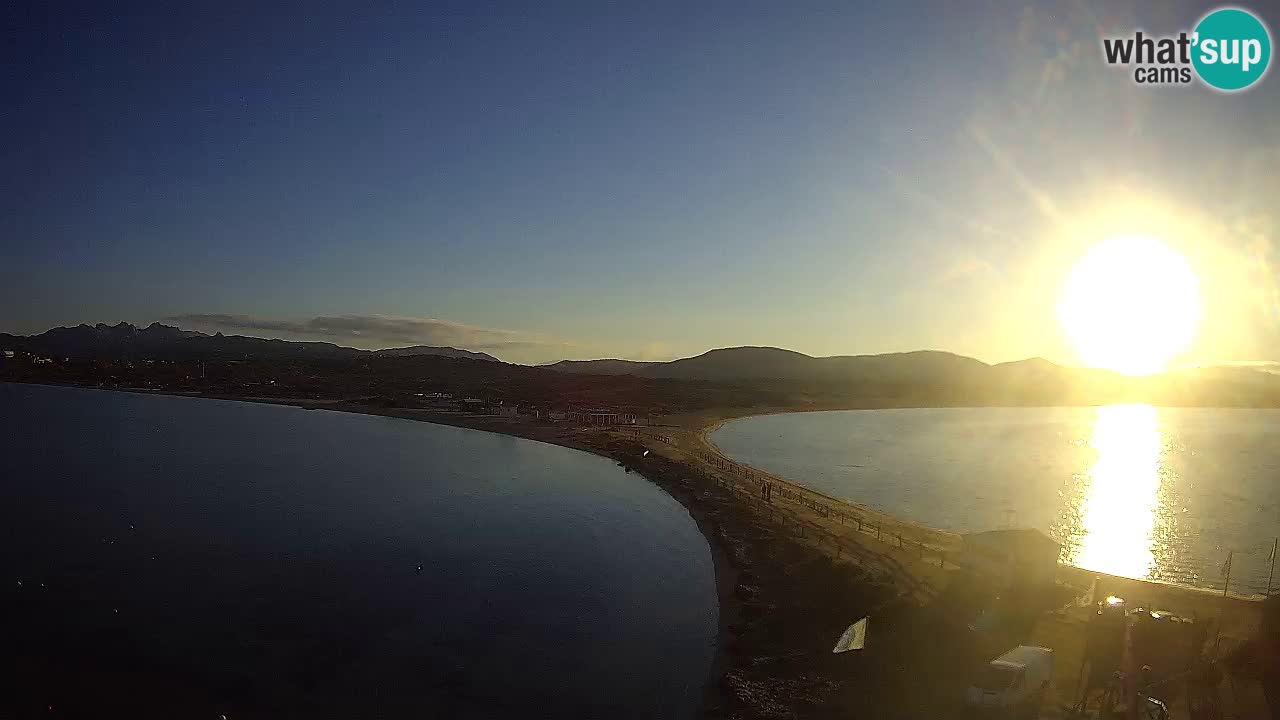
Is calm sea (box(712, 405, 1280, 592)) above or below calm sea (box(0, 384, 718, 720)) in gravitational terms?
above

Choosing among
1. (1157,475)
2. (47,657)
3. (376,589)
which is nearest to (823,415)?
(1157,475)

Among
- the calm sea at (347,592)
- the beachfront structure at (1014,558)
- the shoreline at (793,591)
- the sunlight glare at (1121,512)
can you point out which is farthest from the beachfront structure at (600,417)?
the beachfront structure at (1014,558)

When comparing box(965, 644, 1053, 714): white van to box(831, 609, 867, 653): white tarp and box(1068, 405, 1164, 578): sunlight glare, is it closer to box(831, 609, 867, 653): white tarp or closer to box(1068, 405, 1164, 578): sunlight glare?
box(831, 609, 867, 653): white tarp

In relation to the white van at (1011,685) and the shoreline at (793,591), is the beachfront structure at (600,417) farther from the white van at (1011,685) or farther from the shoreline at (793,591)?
the white van at (1011,685)

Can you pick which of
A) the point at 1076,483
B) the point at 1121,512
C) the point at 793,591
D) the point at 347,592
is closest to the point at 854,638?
the point at 793,591

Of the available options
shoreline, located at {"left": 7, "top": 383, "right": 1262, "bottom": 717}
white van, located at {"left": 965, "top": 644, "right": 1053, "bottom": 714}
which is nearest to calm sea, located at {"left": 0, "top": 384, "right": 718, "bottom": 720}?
shoreline, located at {"left": 7, "top": 383, "right": 1262, "bottom": 717}
